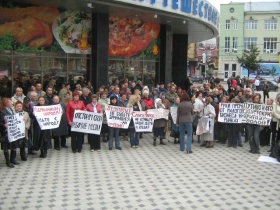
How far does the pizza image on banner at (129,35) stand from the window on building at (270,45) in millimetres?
53386

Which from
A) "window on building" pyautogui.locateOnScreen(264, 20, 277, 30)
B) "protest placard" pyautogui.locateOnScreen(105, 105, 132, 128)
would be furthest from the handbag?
"window on building" pyautogui.locateOnScreen(264, 20, 277, 30)

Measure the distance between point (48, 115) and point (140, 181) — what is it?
134 inches

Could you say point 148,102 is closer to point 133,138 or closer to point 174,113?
point 174,113

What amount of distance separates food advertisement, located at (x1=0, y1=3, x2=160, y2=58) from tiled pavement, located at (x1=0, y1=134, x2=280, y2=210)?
6.35 metres

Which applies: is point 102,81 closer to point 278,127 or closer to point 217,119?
point 217,119

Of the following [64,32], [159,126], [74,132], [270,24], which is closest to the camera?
[74,132]

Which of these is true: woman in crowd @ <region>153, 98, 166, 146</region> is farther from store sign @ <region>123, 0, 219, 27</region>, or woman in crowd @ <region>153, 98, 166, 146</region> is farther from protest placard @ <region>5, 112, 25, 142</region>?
store sign @ <region>123, 0, 219, 27</region>

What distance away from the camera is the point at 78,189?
753 centimetres

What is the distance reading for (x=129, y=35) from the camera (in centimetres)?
1950

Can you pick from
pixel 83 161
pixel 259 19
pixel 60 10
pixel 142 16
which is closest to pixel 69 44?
pixel 60 10

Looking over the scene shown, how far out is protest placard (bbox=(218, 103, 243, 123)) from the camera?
38.8ft

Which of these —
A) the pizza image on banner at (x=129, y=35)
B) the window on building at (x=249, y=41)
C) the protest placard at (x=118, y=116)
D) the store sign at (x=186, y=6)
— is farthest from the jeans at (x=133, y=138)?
the window on building at (x=249, y=41)

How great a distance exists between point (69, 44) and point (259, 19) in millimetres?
60670

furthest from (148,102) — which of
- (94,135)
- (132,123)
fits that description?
(94,135)
